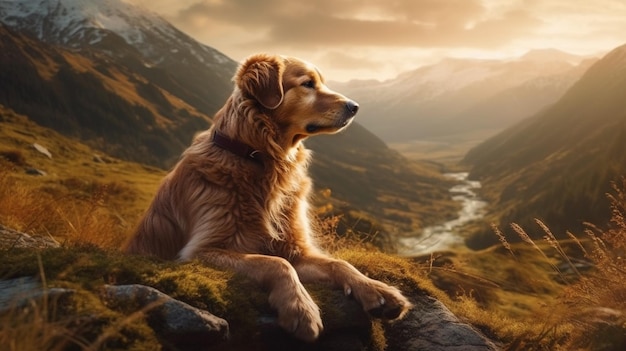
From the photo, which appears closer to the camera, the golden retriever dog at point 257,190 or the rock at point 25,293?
the rock at point 25,293

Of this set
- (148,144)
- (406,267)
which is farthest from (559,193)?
(406,267)

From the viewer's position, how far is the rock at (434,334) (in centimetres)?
537

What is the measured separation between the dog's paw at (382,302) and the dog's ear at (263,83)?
2878mm

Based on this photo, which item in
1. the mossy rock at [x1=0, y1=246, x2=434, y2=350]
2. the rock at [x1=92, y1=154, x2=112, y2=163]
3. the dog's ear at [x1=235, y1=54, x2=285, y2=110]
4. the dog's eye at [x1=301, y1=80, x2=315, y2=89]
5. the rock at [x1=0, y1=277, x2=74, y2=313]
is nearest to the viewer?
the rock at [x1=0, y1=277, x2=74, y2=313]

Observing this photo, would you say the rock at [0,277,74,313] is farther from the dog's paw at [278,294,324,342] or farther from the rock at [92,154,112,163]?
the rock at [92,154,112,163]

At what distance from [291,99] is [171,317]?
4016 mm

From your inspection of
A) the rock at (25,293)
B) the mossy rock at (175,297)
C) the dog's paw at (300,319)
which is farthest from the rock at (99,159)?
the dog's paw at (300,319)

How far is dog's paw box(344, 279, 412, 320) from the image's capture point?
16.5 ft

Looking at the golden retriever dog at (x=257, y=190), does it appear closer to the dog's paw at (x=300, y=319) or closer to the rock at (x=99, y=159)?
the dog's paw at (x=300, y=319)

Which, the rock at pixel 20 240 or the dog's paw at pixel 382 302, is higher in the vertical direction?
the dog's paw at pixel 382 302

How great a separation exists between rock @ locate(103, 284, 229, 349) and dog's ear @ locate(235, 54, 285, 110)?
11.4 feet

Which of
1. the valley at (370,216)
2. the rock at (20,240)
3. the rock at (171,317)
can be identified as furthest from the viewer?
the rock at (20,240)

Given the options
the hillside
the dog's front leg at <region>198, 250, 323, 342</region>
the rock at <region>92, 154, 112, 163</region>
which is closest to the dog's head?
the dog's front leg at <region>198, 250, 323, 342</region>

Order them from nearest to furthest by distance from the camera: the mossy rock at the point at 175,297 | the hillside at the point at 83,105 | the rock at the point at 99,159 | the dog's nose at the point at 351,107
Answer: the mossy rock at the point at 175,297 < the dog's nose at the point at 351,107 < the rock at the point at 99,159 < the hillside at the point at 83,105
